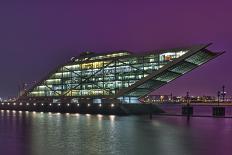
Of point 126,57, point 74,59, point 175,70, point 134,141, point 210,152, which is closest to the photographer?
point 210,152

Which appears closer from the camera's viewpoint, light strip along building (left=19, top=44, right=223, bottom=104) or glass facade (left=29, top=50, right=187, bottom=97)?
light strip along building (left=19, top=44, right=223, bottom=104)

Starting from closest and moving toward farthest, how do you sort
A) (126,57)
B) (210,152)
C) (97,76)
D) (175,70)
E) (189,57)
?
(210,152), (189,57), (175,70), (126,57), (97,76)

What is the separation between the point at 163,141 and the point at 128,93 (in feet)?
224

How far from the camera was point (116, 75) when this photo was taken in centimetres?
10781

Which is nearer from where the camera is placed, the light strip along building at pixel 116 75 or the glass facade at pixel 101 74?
the light strip along building at pixel 116 75

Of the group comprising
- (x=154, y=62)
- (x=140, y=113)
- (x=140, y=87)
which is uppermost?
(x=154, y=62)

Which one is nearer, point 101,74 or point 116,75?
point 116,75

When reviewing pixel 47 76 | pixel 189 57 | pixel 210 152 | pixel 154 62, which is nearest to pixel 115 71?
pixel 154 62

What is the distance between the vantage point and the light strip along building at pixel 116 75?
93562mm

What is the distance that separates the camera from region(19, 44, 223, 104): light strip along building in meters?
93.6

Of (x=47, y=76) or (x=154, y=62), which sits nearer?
(x=154, y=62)

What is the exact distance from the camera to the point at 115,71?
4299 inches

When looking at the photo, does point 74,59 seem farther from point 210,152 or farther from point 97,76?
point 210,152

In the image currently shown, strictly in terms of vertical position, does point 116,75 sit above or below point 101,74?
below
